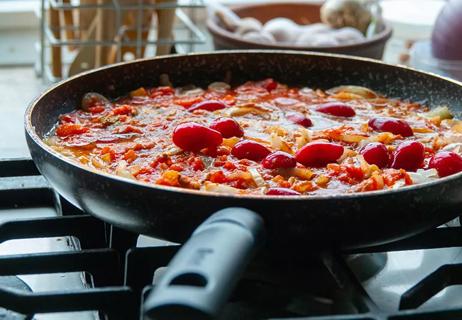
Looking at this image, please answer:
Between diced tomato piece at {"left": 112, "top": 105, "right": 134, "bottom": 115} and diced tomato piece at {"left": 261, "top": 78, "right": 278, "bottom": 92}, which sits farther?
diced tomato piece at {"left": 261, "top": 78, "right": 278, "bottom": 92}

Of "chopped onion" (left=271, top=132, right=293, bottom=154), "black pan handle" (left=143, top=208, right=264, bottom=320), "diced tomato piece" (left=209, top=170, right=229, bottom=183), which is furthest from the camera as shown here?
"chopped onion" (left=271, top=132, right=293, bottom=154)

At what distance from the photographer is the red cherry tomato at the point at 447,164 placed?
3.39 ft

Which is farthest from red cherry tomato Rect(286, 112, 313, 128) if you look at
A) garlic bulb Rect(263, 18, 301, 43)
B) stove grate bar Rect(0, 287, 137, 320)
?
garlic bulb Rect(263, 18, 301, 43)

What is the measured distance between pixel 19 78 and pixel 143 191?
1256mm

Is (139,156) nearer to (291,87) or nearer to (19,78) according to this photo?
(291,87)

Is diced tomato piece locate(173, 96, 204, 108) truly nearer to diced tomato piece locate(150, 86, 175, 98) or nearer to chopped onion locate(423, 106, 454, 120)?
diced tomato piece locate(150, 86, 175, 98)

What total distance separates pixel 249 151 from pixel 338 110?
263mm

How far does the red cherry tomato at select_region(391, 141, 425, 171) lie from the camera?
1060 mm

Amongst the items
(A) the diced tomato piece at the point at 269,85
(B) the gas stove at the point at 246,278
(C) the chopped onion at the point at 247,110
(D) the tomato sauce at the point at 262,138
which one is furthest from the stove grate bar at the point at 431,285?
(A) the diced tomato piece at the point at 269,85

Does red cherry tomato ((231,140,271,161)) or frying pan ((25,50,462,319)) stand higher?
frying pan ((25,50,462,319))

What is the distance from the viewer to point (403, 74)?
1.36 meters

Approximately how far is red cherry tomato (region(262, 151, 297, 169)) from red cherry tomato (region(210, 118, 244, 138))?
12 centimetres

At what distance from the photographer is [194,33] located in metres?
1.94

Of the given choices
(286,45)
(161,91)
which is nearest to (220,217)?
(161,91)
